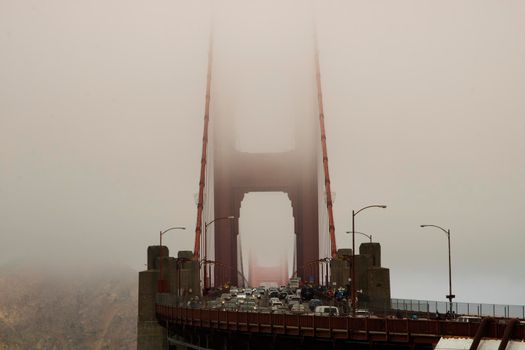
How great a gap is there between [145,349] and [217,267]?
59.2 meters

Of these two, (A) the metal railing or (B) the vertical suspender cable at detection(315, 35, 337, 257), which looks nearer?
(A) the metal railing

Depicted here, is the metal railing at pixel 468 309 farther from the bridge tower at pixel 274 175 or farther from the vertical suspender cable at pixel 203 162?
the bridge tower at pixel 274 175

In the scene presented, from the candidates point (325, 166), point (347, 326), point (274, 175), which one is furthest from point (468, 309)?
point (274, 175)

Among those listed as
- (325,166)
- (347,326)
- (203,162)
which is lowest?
(347,326)

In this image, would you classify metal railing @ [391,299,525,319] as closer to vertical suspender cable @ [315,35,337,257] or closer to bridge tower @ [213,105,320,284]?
vertical suspender cable @ [315,35,337,257]

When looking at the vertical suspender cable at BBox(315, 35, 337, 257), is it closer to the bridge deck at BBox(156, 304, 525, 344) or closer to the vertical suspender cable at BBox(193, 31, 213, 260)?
the vertical suspender cable at BBox(193, 31, 213, 260)

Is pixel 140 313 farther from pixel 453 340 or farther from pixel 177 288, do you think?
pixel 453 340

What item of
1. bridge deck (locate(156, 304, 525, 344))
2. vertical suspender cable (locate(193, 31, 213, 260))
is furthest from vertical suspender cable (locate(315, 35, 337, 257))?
bridge deck (locate(156, 304, 525, 344))

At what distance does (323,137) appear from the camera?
134 meters

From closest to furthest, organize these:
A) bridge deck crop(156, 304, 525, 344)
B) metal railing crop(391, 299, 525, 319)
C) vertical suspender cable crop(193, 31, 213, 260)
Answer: bridge deck crop(156, 304, 525, 344) < metal railing crop(391, 299, 525, 319) < vertical suspender cable crop(193, 31, 213, 260)

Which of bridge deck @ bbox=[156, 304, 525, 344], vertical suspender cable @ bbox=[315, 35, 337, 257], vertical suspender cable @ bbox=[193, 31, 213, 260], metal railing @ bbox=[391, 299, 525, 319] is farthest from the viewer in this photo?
vertical suspender cable @ bbox=[315, 35, 337, 257]

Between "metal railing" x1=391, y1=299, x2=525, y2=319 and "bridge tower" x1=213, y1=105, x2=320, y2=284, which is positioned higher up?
"bridge tower" x1=213, y1=105, x2=320, y2=284

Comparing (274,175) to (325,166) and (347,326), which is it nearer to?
(325,166)

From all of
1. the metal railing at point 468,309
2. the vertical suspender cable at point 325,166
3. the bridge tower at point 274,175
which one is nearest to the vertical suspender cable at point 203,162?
the bridge tower at point 274,175
